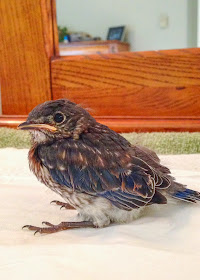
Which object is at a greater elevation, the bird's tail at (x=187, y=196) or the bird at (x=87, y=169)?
the bird at (x=87, y=169)

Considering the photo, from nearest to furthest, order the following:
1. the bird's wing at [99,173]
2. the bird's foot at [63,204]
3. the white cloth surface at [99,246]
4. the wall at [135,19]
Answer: the white cloth surface at [99,246]
the bird's wing at [99,173]
the bird's foot at [63,204]
the wall at [135,19]

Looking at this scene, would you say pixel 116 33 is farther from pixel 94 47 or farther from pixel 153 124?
pixel 153 124

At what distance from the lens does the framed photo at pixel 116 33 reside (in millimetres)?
1901

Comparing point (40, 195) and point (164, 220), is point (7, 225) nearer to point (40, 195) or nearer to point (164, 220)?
point (40, 195)

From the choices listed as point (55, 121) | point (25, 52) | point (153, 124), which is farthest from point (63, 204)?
point (25, 52)

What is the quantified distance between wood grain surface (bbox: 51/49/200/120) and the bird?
84cm

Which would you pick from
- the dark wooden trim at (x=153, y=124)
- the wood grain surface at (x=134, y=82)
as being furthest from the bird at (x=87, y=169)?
the wood grain surface at (x=134, y=82)

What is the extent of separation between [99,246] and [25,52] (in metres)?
1.19

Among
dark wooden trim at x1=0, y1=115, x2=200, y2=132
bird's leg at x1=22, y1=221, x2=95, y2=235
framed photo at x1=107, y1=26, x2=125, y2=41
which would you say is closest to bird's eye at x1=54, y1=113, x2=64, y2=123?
bird's leg at x1=22, y1=221, x2=95, y2=235

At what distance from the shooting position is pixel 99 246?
0.57 m

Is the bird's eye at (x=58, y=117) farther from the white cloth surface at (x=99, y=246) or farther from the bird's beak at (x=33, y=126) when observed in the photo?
the white cloth surface at (x=99, y=246)

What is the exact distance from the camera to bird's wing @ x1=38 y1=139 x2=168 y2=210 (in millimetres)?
654

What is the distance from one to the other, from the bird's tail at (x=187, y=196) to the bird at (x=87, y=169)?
62mm

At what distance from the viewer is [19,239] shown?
636mm
